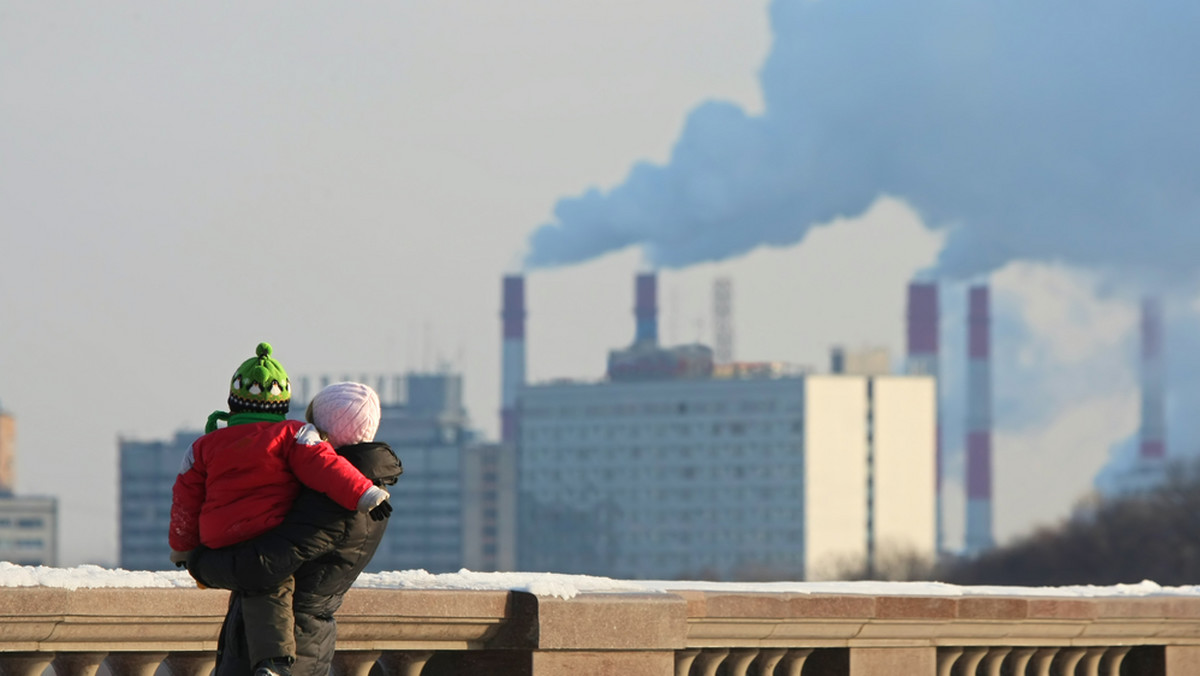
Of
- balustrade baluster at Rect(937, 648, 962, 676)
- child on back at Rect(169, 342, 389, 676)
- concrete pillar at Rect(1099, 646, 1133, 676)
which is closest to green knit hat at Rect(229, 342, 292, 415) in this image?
child on back at Rect(169, 342, 389, 676)

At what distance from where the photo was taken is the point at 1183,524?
126 m

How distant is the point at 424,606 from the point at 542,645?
48 centimetres

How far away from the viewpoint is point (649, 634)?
7.96m

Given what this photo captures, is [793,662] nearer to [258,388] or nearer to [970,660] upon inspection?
[970,660]

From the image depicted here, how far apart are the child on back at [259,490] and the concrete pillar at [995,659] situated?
146 inches

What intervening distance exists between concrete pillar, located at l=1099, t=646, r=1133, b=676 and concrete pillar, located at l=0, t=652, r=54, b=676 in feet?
16.6

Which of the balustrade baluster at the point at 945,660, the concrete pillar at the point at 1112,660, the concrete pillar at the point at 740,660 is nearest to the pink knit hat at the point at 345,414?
the concrete pillar at the point at 740,660

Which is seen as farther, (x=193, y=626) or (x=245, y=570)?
(x=193, y=626)

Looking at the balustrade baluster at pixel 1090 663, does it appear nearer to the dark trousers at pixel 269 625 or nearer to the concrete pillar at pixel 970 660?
the concrete pillar at pixel 970 660

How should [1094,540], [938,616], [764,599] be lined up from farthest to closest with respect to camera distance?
[1094,540] < [938,616] < [764,599]

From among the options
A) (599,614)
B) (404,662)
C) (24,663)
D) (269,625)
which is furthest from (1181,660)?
(24,663)

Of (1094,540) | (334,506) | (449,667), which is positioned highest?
(334,506)

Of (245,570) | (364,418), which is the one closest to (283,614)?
(245,570)

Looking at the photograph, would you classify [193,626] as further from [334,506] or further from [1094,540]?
[1094,540]
